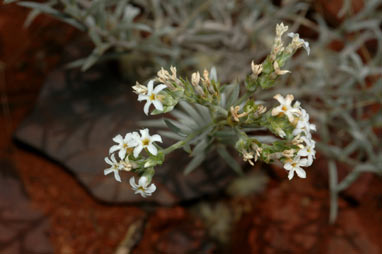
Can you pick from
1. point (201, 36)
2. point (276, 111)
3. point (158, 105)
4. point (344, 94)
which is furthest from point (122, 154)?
point (344, 94)

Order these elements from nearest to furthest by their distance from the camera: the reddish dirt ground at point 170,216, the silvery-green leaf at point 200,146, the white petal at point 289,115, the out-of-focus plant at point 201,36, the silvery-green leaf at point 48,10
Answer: the white petal at point 289,115 → the silvery-green leaf at point 200,146 → the silvery-green leaf at point 48,10 → the out-of-focus plant at point 201,36 → the reddish dirt ground at point 170,216

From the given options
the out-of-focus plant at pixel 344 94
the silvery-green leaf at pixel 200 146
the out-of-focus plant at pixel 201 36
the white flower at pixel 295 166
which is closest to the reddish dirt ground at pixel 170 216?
the out-of-focus plant at pixel 344 94

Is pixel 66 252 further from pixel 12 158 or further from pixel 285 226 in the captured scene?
pixel 285 226

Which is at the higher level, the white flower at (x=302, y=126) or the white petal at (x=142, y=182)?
the white flower at (x=302, y=126)

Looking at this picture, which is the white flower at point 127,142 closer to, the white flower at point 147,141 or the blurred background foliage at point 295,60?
the white flower at point 147,141

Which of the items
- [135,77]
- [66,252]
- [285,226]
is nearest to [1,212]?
[66,252]
